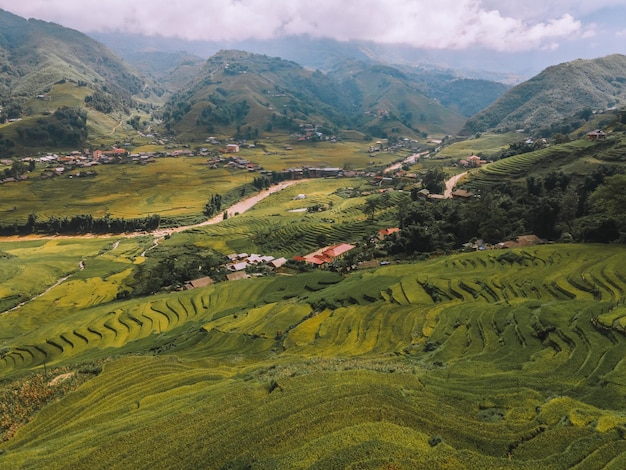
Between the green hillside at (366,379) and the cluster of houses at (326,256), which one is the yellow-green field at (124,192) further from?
the green hillside at (366,379)

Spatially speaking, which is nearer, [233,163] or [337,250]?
[337,250]

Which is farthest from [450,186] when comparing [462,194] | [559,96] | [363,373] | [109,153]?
[109,153]

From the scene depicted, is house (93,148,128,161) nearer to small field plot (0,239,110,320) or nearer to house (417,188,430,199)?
small field plot (0,239,110,320)

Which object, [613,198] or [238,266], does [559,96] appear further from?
[238,266]

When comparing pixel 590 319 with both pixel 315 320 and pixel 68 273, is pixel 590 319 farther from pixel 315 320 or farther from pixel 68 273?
pixel 68 273

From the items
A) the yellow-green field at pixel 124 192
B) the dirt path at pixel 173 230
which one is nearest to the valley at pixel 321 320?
the dirt path at pixel 173 230

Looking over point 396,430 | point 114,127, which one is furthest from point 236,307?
point 114,127

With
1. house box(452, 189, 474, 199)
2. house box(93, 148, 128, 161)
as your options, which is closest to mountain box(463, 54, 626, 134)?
house box(452, 189, 474, 199)
